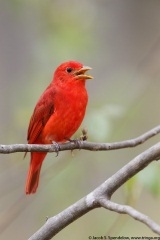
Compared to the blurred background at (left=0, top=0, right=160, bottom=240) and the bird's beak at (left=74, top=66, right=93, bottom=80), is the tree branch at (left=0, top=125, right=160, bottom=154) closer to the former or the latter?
the blurred background at (left=0, top=0, right=160, bottom=240)

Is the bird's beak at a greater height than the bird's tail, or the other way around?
the bird's beak

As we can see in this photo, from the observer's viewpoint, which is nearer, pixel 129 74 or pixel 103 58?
pixel 129 74

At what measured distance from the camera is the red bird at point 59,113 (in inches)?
187

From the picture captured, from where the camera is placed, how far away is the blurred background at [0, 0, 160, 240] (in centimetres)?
486

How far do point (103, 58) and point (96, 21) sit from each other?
2.87 ft

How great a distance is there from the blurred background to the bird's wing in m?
0.23

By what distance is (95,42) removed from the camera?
5793 millimetres

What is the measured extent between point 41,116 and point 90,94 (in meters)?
1.88

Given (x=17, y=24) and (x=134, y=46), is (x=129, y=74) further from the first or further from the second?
(x=17, y=24)

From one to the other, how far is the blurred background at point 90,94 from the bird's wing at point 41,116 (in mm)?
230

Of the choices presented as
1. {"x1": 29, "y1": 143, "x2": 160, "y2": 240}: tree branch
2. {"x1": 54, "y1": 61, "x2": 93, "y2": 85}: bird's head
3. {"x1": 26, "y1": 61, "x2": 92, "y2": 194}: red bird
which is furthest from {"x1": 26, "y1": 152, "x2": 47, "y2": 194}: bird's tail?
{"x1": 29, "y1": 143, "x2": 160, "y2": 240}: tree branch

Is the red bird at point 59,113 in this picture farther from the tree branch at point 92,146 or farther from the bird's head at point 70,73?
the tree branch at point 92,146

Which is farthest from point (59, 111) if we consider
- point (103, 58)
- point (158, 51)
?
point (103, 58)

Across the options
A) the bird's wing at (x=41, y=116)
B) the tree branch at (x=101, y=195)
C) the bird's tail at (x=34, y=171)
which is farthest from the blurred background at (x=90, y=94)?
the tree branch at (x=101, y=195)
